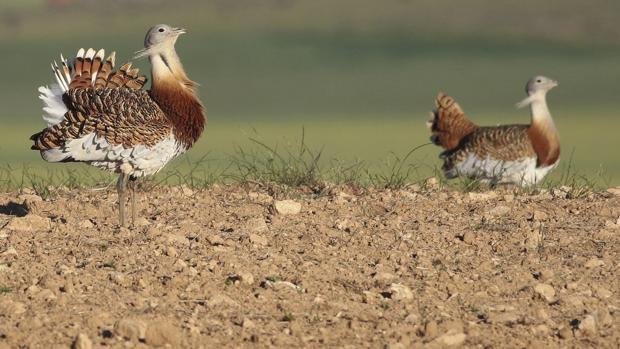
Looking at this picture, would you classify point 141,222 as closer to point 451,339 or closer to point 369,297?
point 369,297

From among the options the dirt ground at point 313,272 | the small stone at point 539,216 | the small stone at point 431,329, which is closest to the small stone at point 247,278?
the dirt ground at point 313,272

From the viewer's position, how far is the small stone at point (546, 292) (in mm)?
6215

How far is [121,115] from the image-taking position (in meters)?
8.02

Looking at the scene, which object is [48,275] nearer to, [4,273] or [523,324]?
[4,273]

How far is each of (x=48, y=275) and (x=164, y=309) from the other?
2.87ft

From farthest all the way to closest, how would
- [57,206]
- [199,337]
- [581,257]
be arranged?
[57,206] < [581,257] < [199,337]

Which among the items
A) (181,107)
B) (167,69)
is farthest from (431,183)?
(167,69)

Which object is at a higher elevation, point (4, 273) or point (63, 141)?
point (63, 141)

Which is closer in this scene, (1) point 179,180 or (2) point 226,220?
(2) point 226,220

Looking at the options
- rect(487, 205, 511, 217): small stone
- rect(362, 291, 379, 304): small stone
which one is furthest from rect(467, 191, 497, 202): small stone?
rect(362, 291, 379, 304): small stone

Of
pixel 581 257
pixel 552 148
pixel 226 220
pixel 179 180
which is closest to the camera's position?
pixel 581 257

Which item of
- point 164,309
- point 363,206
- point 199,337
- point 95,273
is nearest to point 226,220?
point 363,206

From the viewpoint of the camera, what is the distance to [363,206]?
8242 millimetres

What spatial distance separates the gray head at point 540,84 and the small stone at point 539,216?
414 centimetres
